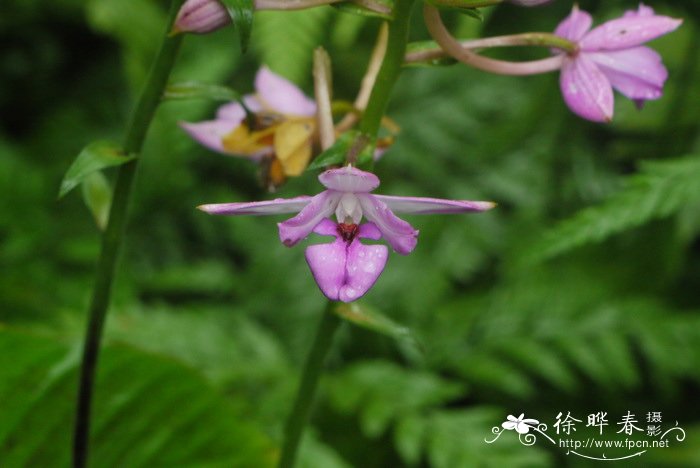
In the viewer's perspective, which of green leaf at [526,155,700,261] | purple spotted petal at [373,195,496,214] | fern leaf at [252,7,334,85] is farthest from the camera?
fern leaf at [252,7,334,85]

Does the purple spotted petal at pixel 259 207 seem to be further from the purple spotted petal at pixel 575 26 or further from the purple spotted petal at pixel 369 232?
the purple spotted petal at pixel 575 26

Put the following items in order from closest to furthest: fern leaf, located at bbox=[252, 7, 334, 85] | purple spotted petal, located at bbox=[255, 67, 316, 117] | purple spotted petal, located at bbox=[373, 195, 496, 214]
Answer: purple spotted petal, located at bbox=[373, 195, 496, 214] < purple spotted petal, located at bbox=[255, 67, 316, 117] < fern leaf, located at bbox=[252, 7, 334, 85]

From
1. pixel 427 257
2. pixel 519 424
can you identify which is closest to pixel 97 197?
pixel 519 424

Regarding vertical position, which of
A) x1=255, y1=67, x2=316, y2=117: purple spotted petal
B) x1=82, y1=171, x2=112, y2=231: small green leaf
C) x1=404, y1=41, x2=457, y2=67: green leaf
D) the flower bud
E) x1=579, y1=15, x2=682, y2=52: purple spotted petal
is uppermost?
the flower bud

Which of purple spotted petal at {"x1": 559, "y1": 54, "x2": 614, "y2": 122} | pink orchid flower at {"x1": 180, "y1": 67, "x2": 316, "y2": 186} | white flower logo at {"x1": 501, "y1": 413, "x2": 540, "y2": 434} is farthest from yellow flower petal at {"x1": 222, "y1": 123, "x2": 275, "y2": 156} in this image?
white flower logo at {"x1": 501, "y1": 413, "x2": 540, "y2": 434}

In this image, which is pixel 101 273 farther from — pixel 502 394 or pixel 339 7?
pixel 502 394

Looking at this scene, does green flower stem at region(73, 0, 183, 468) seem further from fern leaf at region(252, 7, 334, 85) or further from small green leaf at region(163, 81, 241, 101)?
fern leaf at region(252, 7, 334, 85)

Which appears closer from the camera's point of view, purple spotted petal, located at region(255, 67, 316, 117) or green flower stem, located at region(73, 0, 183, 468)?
green flower stem, located at region(73, 0, 183, 468)
